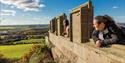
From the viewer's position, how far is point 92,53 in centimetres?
675

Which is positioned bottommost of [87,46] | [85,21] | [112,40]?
[87,46]

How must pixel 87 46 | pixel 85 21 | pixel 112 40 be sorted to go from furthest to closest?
1. pixel 85 21
2. pixel 87 46
3. pixel 112 40

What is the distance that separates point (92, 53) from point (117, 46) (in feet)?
3.41

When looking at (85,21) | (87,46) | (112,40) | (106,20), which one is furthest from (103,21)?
(85,21)

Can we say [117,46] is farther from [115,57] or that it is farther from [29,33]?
[29,33]

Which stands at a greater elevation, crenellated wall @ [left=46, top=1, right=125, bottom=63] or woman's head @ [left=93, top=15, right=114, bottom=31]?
woman's head @ [left=93, top=15, right=114, bottom=31]

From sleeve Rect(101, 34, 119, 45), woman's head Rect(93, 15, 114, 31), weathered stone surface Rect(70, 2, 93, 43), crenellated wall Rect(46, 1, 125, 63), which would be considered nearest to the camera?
crenellated wall Rect(46, 1, 125, 63)

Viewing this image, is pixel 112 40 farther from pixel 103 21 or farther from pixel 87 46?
pixel 87 46

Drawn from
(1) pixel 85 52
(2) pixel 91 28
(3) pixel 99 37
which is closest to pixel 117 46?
(3) pixel 99 37

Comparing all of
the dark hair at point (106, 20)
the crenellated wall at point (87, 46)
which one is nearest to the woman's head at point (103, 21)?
the dark hair at point (106, 20)

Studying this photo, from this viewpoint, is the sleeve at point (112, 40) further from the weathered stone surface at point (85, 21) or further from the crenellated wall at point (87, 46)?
Result: the weathered stone surface at point (85, 21)

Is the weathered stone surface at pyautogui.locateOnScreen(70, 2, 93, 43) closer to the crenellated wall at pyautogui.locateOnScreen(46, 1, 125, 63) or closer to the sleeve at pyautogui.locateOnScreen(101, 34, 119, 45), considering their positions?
the crenellated wall at pyautogui.locateOnScreen(46, 1, 125, 63)

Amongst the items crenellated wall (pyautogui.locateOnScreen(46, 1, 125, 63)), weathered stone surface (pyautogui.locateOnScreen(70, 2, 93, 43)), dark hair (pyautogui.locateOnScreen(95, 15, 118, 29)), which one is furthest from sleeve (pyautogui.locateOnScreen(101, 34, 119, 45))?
weathered stone surface (pyautogui.locateOnScreen(70, 2, 93, 43))

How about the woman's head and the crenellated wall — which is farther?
the woman's head
